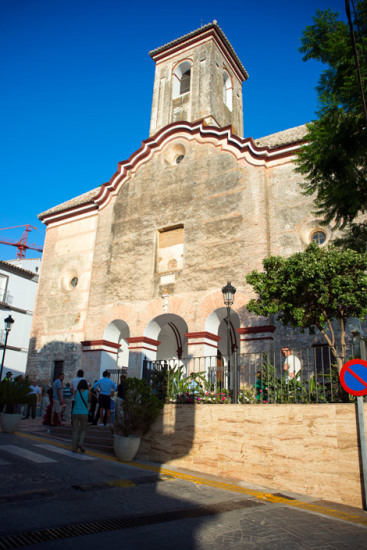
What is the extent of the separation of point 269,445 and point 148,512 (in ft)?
10.8

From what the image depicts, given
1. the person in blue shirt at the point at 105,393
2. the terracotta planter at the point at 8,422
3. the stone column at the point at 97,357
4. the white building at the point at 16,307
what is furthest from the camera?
the white building at the point at 16,307

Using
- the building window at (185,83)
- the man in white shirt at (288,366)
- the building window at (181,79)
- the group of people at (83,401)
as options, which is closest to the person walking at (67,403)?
the group of people at (83,401)

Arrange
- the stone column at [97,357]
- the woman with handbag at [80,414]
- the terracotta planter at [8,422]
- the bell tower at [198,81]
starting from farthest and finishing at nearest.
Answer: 1. the bell tower at [198,81]
2. the stone column at [97,357]
3. the terracotta planter at [8,422]
4. the woman with handbag at [80,414]

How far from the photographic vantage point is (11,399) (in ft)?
38.2

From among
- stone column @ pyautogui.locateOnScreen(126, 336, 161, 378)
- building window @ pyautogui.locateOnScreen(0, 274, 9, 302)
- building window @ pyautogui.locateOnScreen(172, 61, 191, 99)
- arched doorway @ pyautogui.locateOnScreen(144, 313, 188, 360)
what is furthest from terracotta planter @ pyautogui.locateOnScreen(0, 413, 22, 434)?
building window @ pyautogui.locateOnScreen(0, 274, 9, 302)

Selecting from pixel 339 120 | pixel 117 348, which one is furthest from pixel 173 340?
pixel 339 120

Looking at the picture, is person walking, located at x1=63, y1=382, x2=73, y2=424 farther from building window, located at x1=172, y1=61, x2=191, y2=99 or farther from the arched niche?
building window, located at x1=172, y1=61, x2=191, y2=99

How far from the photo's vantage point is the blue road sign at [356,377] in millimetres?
6781

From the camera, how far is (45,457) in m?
8.16

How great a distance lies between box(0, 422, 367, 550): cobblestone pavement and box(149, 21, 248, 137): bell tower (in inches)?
616

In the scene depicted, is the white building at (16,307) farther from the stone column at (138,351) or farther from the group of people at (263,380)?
the group of people at (263,380)

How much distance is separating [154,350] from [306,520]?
11.2m

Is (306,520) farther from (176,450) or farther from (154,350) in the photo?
(154,350)

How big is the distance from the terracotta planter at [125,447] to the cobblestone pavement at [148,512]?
87cm
